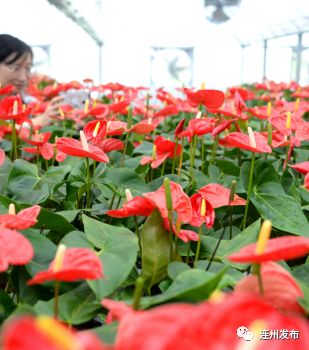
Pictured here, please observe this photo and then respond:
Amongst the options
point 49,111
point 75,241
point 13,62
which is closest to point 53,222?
point 75,241

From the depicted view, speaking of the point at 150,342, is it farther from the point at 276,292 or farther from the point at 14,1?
the point at 14,1

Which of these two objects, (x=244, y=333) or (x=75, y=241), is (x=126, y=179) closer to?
(x=75, y=241)

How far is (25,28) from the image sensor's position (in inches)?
433

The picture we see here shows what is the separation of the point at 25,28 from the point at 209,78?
5.38 meters

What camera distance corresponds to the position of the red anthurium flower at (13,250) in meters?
0.45

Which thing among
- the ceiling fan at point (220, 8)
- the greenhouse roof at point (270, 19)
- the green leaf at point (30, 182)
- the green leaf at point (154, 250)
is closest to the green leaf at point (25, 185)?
the green leaf at point (30, 182)

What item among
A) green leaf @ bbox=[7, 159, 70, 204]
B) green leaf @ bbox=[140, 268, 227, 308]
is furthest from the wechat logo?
green leaf @ bbox=[7, 159, 70, 204]

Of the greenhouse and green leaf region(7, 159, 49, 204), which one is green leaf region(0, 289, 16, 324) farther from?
green leaf region(7, 159, 49, 204)

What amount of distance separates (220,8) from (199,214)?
5.41m

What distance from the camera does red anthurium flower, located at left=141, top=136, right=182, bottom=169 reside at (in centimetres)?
88

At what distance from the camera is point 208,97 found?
0.96m

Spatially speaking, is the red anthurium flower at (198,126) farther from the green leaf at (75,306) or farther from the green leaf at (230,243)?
the green leaf at (75,306)

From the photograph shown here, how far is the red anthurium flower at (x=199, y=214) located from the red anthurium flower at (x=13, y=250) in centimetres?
21

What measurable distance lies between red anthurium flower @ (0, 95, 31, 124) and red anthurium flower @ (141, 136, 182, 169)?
223mm
